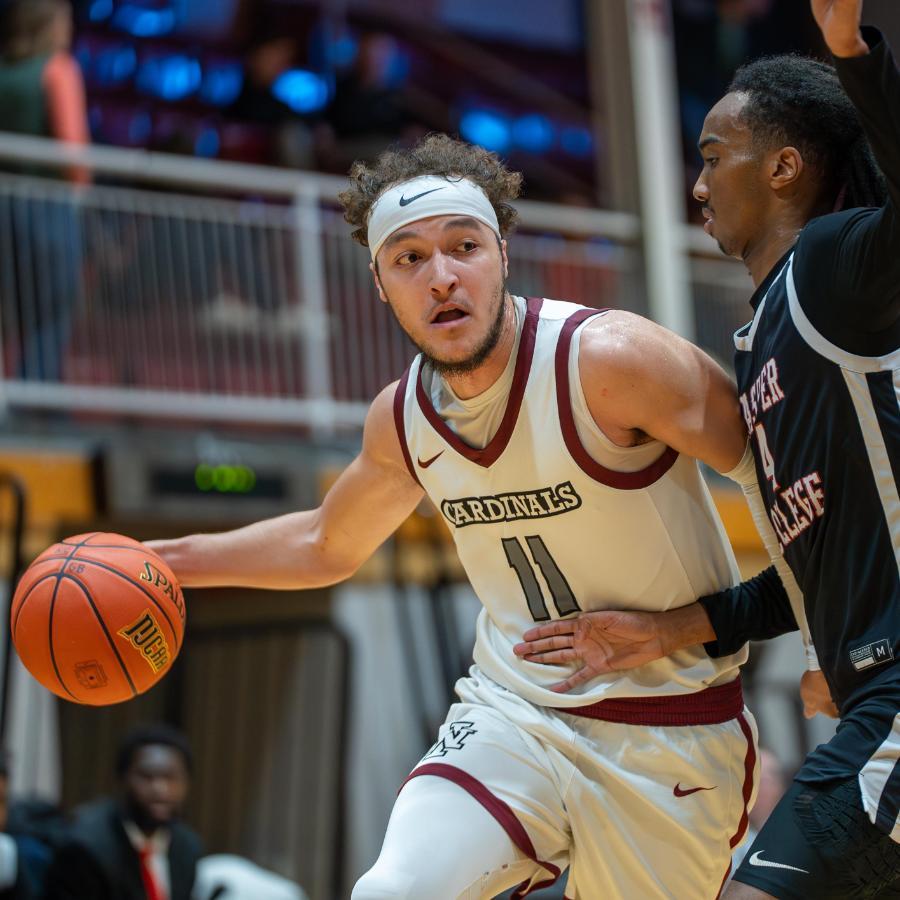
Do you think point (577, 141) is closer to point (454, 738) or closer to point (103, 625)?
point (103, 625)

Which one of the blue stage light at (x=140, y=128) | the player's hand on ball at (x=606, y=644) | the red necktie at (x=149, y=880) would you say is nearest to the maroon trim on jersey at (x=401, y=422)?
the player's hand on ball at (x=606, y=644)

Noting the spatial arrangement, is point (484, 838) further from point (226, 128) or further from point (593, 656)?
point (226, 128)

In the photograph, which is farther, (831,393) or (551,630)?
(551,630)

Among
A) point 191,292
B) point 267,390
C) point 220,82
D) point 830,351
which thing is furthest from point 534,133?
point 830,351

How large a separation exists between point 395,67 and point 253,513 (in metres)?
7.32

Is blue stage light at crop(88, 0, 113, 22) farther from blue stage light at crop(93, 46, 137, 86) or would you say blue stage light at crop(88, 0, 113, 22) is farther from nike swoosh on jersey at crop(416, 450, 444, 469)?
nike swoosh on jersey at crop(416, 450, 444, 469)

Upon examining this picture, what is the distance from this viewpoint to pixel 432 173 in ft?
14.8

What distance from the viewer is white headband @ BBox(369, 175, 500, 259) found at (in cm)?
436

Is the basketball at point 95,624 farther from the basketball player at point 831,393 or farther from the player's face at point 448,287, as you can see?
the basketball player at point 831,393

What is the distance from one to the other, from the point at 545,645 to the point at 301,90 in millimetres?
10263

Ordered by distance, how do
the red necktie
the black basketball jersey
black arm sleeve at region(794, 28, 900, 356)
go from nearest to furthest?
black arm sleeve at region(794, 28, 900, 356) → the black basketball jersey → the red necktie

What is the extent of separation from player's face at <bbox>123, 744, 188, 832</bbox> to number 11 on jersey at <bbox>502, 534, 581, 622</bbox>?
15.6 ft

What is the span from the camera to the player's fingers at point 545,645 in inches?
169

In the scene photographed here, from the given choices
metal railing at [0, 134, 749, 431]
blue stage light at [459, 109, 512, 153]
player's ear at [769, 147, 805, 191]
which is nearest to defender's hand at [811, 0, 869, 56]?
player's ear at [769, 147, 805, 191]
